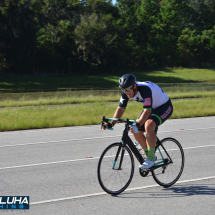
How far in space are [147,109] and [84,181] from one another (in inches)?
69.0

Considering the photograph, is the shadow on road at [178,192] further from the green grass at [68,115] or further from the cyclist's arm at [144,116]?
the green grass at [68,115]

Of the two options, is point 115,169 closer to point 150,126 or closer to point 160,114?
point 150,126

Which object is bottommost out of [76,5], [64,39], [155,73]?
[155,73]

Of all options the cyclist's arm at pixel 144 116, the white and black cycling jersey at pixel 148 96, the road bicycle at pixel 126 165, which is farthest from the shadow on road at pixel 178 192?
the white and black cycling jersey at pixel 148 96

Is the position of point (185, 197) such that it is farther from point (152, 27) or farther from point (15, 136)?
point (152, 27)

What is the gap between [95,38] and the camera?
5941cm

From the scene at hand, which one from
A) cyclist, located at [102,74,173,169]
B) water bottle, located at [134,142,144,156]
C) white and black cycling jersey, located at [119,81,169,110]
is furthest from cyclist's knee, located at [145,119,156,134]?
water bottle, located at [134,142,144,156]

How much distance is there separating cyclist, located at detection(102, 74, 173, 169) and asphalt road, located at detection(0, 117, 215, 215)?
0.68m

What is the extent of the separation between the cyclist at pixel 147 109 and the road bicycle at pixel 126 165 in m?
0.15

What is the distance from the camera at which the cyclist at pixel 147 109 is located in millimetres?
5227

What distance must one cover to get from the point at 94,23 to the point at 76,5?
467 cm

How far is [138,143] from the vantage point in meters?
5.68

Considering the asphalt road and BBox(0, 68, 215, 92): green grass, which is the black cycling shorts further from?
BBox(0, 68, 215, 92): green grass

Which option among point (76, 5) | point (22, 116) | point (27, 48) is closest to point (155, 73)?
point (76, 5)
